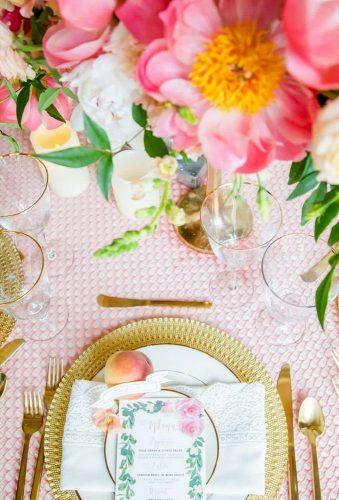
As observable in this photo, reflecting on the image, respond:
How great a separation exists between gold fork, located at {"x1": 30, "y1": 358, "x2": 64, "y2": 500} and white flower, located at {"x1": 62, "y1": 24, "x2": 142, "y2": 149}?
1.39 feet

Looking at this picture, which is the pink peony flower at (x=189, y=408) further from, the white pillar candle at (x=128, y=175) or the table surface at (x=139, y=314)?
the white pillar candle at (x=128, y=175)

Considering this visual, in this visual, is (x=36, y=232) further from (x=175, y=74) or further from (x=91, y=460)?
(x=175, y=74)

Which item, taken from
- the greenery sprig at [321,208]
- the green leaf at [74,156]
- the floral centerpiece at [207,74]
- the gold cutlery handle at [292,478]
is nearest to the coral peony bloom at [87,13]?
the floral centerpiece at [207,74]

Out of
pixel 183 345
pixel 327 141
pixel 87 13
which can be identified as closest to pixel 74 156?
pixel 87 13

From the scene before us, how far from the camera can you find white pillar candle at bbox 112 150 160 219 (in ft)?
2.53

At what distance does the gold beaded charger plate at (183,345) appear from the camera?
0.72 meters

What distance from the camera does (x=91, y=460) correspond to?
2.36ft

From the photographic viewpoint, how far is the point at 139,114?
1.67ft

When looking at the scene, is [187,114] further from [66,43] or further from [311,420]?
[311,420]

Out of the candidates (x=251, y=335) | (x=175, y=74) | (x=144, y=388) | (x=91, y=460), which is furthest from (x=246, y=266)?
(x=175, y=74)

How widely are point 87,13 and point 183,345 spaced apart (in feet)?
1.67

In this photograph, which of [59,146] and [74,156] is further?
[59,146]

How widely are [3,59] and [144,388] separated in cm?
46

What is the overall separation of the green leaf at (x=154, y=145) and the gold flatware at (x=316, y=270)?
33 cm
